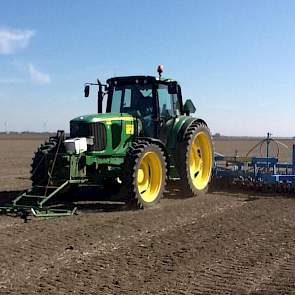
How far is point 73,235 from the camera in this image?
7203mm

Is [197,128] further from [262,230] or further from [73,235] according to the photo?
[73,235]

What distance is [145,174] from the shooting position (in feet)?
33.5

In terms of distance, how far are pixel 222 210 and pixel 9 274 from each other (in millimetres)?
4847

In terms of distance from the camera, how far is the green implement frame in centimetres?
844

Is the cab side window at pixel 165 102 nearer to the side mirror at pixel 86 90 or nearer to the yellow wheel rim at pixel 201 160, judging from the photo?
the yellow wheel rim at pixel 201 160

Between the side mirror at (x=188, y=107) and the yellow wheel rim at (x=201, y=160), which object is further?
the yellow wheel rim at (x=201, y=160)

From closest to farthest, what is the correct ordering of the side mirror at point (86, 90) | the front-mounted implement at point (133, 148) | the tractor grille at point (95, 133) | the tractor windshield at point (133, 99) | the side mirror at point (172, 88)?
the front-mounted implement at point (133, 148), the tractor grille at point (95, 133), the side mirror at point (172, 88), the tractor windshield at point (133, 99), the side mirror at point (86, 90)

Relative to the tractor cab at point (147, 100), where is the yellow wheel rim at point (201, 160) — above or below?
below

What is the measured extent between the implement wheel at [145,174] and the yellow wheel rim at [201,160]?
1.73 metres

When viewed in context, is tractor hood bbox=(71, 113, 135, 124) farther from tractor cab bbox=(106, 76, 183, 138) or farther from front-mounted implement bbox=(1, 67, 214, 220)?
tractor cab bbox=(106, 76, 183, 138)

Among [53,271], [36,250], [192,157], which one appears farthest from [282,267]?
[192,157]

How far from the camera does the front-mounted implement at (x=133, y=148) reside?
945 cm

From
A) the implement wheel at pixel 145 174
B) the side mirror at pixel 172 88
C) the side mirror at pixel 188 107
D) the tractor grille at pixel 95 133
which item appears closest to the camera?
the implement wheel at pixel 145 174

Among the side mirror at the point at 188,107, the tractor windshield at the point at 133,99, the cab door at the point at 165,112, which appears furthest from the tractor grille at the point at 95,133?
the side mirror at the point at 188,107
